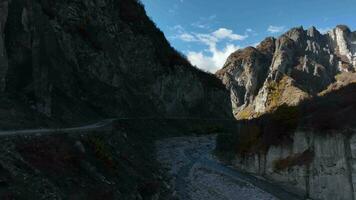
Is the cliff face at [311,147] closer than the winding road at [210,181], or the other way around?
the cliff face at [311,147]

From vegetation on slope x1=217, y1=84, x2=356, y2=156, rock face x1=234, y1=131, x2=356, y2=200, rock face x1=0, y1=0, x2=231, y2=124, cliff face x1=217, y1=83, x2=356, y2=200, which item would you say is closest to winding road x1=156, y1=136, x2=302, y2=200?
rock face x1=234, y1=131, x2=356, y2=200

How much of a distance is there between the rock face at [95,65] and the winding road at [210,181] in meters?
12.8

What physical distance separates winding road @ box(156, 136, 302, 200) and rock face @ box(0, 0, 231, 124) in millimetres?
12813

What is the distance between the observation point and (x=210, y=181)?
40.8 meters

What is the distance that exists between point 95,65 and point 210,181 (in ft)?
106

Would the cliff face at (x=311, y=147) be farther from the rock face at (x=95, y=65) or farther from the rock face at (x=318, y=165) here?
the rock face at (x=95, y=65)

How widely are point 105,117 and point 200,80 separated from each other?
5373cm

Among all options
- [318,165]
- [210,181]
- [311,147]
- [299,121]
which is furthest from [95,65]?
[318,165]

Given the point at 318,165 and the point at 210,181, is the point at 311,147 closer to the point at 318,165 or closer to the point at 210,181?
the point at 318,165

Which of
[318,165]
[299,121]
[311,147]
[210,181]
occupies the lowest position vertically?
[210,181]

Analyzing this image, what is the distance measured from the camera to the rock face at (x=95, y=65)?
4334cm

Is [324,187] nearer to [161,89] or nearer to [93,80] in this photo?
[93,80]

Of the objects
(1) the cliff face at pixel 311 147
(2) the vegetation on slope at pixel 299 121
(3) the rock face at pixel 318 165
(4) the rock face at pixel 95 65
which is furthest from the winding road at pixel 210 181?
(4) the rock face at pixel 95 65

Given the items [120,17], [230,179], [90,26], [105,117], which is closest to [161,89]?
[120,17]
